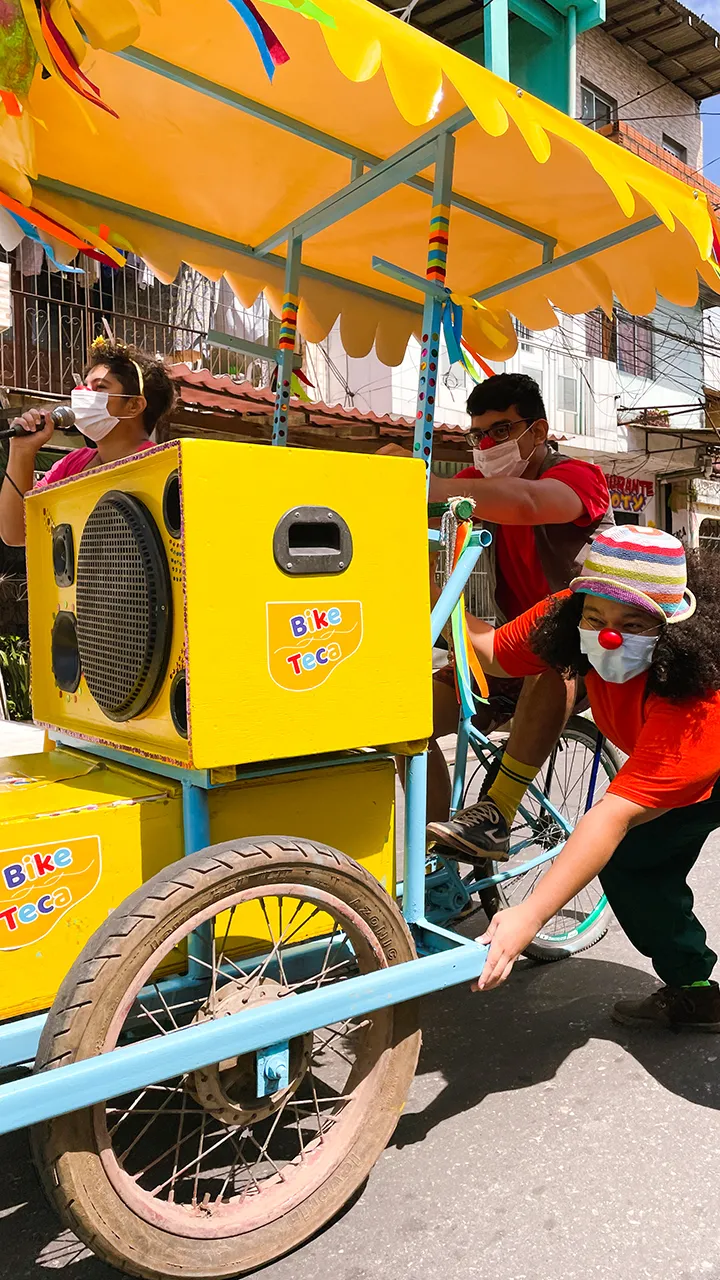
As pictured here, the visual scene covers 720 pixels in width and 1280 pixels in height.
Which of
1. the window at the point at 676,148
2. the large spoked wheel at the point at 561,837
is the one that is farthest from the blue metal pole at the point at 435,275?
the window at the point at 676,148

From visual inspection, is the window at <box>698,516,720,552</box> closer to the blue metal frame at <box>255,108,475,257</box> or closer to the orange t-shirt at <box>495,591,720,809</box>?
the blue metal frame at <box>255,108,475,257</box>

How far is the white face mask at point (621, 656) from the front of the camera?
2.25 meters

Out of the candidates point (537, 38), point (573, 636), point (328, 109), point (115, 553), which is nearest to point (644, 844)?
point (573, 636)

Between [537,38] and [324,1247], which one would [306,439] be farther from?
[324,1247]

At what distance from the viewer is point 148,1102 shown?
2.27 metres

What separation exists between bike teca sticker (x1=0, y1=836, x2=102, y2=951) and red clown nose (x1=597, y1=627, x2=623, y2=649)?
1.28 m

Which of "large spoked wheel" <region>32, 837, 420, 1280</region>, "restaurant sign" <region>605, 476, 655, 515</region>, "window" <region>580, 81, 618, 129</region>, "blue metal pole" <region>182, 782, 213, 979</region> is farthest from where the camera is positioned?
"restaurant sign" <region>605, 476, 655, 515</region>

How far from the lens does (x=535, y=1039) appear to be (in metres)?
2.63

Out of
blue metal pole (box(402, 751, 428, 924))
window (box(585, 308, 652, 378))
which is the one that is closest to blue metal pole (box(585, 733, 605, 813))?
blue metal pole (box(402, 751, 428, 924))

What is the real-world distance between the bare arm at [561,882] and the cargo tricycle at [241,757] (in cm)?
6

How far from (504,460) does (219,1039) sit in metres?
2.03

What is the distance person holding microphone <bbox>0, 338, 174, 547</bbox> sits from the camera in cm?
250

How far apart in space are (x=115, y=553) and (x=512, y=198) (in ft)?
6.00

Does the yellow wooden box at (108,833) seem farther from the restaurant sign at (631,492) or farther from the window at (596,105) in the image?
the window at (596,105)
